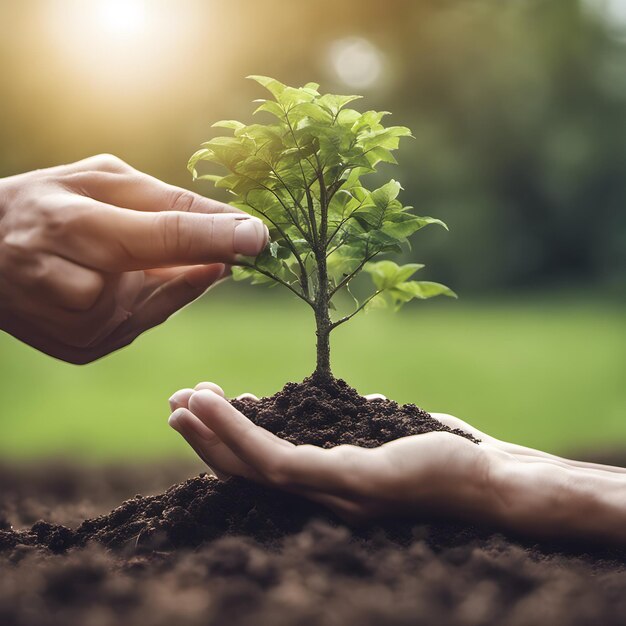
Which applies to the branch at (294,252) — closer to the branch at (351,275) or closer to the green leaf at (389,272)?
the branch at (351,275)

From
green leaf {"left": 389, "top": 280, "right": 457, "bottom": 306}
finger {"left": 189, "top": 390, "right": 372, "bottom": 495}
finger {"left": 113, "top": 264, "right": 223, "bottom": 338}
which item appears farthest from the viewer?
finger {"left": 113, "top": 264, "right": 223, "bottom": 338}

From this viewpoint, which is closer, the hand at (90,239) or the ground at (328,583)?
the ground at (328,583)

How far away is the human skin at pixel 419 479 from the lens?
1.69 metres

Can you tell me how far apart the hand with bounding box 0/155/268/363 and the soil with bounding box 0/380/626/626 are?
0.51 meters

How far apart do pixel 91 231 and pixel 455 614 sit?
135 cm

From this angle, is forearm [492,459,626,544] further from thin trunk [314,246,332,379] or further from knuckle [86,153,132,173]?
knuckle [86,153,132,173]

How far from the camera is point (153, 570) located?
5.31ft

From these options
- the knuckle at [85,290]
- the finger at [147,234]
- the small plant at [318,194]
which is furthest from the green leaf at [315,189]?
the knuckle at [85,290]

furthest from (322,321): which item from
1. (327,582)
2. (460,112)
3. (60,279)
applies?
(460,112)

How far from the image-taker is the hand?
1959mm

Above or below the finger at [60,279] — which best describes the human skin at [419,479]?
below

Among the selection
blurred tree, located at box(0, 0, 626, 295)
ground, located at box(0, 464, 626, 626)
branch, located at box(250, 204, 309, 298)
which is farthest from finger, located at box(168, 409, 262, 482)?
blurred tree, located at box(0, 0, 626, 295)

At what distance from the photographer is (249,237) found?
1.93m

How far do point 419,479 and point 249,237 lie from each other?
2.50ft
